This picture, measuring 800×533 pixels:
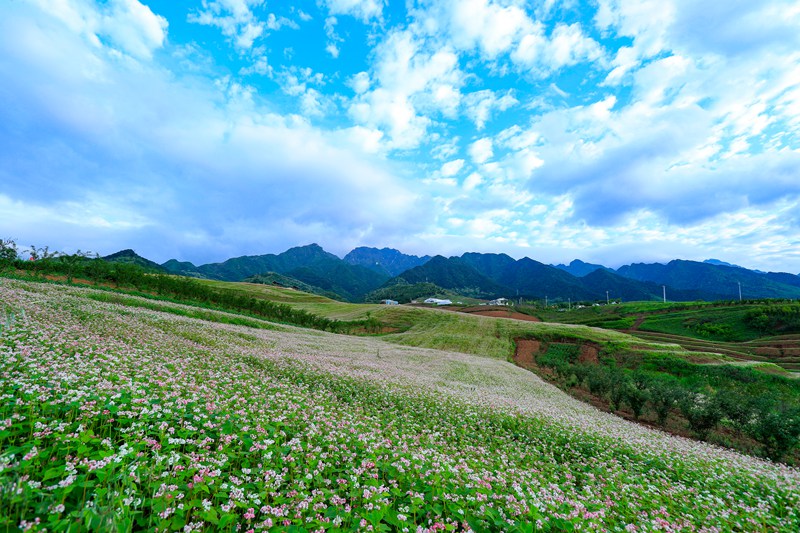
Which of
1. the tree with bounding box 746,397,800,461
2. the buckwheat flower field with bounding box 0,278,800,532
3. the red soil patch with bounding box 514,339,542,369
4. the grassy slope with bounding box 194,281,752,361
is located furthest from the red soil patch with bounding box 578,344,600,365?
the buckwheat flower field with bounding box 0,278,800,532

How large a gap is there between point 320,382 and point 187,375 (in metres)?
5.61

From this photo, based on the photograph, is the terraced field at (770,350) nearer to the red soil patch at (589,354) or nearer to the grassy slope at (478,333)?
the grassy slope at (478,333)

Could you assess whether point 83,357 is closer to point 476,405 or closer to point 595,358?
point 476,405

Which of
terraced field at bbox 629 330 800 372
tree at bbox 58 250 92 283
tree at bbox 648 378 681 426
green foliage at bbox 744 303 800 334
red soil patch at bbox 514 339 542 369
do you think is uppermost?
tree at bbox 58 250 92 283

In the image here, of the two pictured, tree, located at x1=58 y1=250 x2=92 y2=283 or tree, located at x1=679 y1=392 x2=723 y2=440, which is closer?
tree, located at x1=679 y1=392 x2=723 y2=440

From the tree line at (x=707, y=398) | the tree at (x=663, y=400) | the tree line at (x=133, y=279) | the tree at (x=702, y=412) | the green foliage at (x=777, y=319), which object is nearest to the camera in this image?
the tree line at (x=707, y=398)

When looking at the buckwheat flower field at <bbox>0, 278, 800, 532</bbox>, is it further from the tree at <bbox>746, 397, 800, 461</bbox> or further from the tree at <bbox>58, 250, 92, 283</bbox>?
the tree at <bbox>58, 250, 92, 283</bbox>

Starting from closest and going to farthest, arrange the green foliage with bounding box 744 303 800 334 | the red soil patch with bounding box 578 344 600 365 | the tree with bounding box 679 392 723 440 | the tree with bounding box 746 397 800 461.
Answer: the tree with bounding box 746 397 800 461, the tree with bounding box 679 392 723 440, the red soil patch with bounding box 578 344 600 365, the green foliage with bounding box 744 303 800 334

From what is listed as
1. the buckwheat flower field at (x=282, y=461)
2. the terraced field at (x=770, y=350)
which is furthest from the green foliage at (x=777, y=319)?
the buckwheat flower field at (x=282, y=461)

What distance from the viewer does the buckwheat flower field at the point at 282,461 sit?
4.33 meters

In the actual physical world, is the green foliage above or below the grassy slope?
above

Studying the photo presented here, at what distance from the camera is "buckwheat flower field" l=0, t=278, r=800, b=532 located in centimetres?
433

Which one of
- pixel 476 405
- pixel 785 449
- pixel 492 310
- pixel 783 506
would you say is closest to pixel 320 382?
pixel 476 405

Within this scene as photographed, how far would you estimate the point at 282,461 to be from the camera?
243 inches
